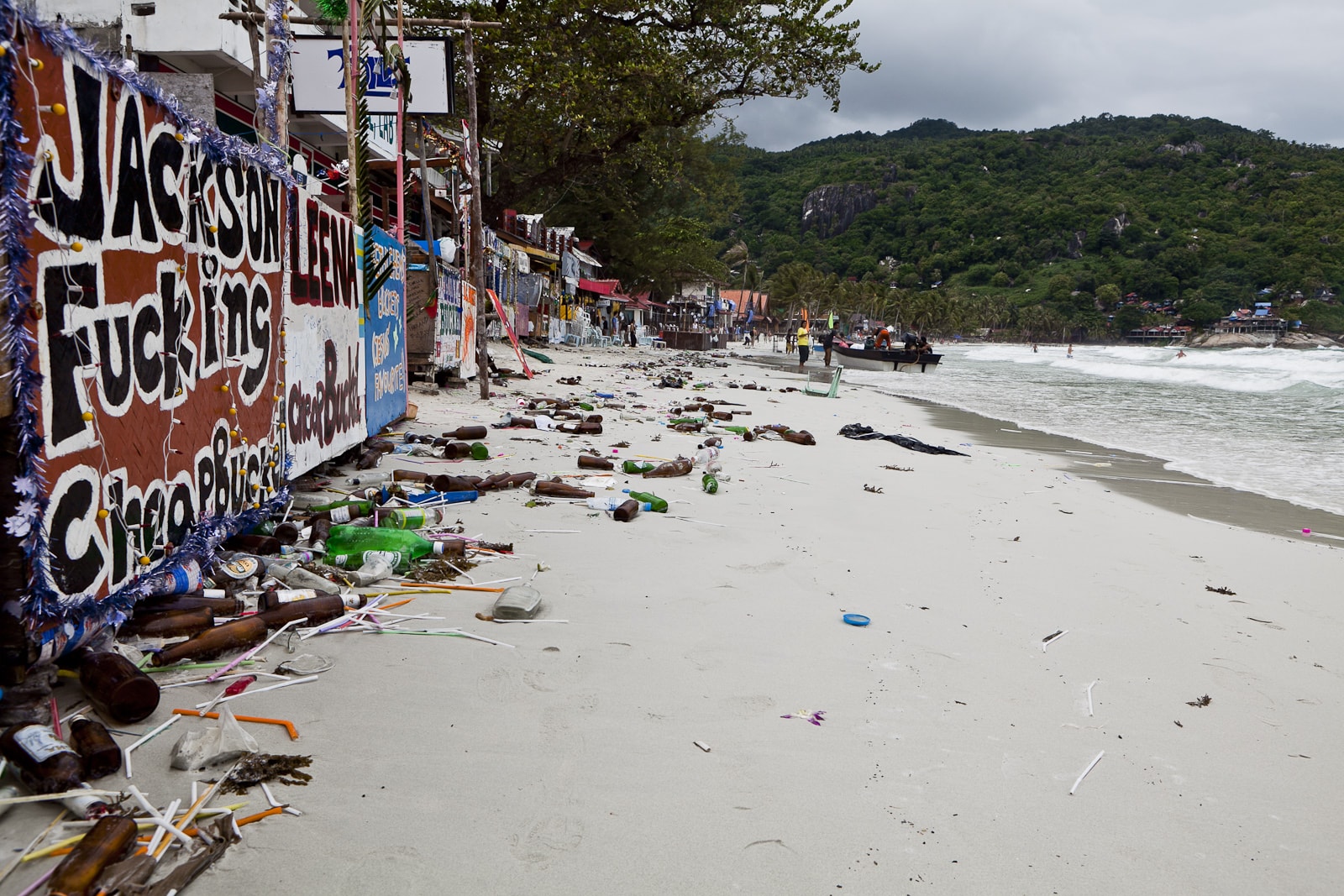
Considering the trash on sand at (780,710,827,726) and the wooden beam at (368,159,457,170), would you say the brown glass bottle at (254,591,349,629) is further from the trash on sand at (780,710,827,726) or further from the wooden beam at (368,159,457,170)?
the wooden beam at (368,159,457,170)

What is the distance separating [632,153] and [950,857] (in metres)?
22.5

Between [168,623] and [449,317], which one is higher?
[449,317]

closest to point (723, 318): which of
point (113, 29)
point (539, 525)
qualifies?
point (113, 29)

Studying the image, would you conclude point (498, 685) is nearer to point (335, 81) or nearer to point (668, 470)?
point (668, 470)

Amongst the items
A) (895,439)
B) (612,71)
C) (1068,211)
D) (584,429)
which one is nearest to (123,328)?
(584,429)

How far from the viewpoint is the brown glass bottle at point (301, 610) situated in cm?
323

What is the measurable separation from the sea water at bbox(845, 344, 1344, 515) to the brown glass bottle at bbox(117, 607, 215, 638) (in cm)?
971

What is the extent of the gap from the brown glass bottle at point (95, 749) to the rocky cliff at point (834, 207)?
15234cm

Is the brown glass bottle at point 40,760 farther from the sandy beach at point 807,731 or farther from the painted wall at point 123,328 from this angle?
the painted wall at point 123,328

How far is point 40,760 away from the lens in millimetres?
2051

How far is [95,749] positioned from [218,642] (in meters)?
0.81

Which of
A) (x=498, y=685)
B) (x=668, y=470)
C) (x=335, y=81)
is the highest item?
(x=335, y=81)

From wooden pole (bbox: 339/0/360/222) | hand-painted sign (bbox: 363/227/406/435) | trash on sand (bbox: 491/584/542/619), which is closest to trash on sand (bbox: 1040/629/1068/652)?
trash on sand (bbox: 491/584/542/619)

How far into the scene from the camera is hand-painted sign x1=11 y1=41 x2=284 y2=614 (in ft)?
7.50
